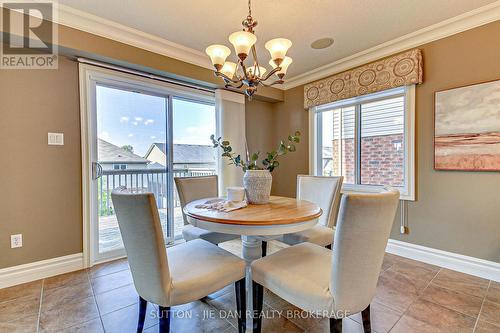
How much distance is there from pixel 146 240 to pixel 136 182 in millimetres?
1990

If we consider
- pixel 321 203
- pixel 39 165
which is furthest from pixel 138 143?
pixel 321 203

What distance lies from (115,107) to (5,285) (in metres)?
1.92

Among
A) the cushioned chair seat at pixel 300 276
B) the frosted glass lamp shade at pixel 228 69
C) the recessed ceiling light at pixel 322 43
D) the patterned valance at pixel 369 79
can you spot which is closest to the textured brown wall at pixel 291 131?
the patterned valance at pixel 369 79

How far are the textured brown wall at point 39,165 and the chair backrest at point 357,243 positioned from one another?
2552mm

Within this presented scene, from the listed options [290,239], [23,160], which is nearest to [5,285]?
[23,160]

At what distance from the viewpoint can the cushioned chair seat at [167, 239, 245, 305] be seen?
3.87 feet

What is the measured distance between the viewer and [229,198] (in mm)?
1836

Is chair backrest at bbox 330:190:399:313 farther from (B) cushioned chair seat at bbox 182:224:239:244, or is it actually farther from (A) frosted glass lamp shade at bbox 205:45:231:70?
(A) frosted glass lamp shade at bbox 205:45:231:70

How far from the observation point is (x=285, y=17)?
2145 millimetres

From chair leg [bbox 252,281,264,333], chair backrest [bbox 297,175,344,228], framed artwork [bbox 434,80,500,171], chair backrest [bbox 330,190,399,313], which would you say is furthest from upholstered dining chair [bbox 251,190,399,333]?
framed artwork [bbox 434,80,500,171]

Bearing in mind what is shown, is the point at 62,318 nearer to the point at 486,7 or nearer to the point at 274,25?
the point at 274,25

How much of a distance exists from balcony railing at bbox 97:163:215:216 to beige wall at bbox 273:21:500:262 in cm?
279

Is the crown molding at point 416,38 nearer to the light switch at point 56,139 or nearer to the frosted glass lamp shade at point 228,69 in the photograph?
the frosted glass lamp shade at point 228,69

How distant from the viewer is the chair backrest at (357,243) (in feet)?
3.30
